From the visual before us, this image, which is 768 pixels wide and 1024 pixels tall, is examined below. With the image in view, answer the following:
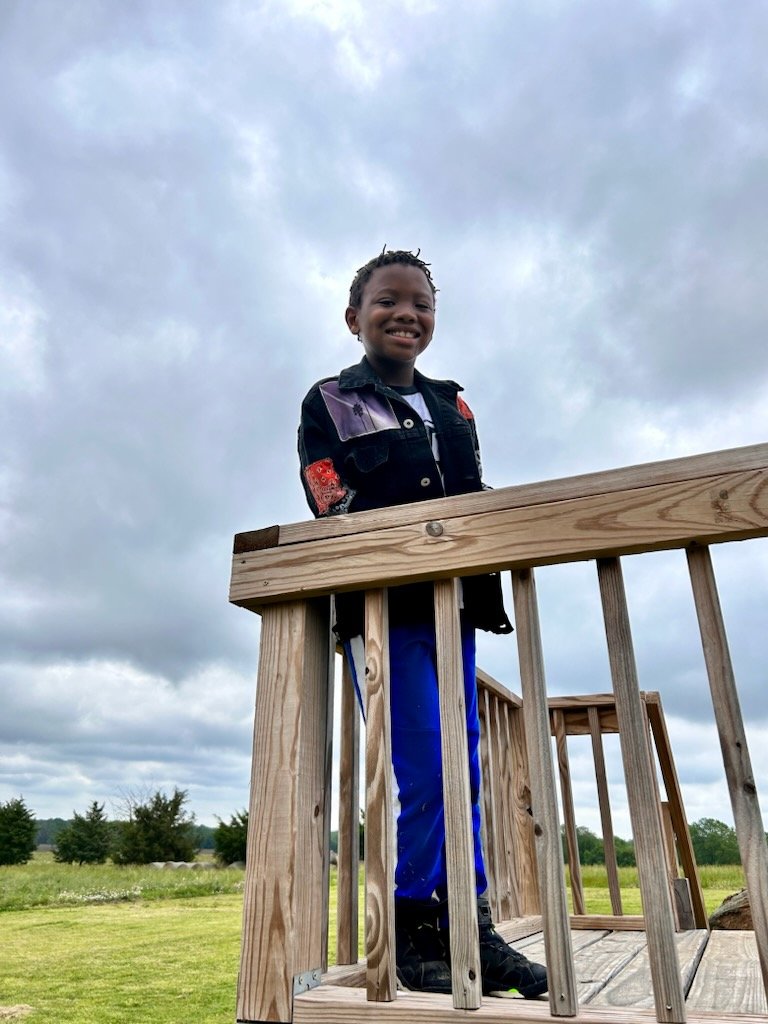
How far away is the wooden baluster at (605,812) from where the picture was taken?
3000mm

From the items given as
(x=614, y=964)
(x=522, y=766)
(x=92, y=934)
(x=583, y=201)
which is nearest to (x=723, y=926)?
(x=522, y=766)

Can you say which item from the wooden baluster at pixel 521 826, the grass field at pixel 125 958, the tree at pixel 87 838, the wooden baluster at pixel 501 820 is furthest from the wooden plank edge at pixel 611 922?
the tree at pixel 87 838

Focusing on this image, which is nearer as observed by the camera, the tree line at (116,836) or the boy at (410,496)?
the boy at (410,496)

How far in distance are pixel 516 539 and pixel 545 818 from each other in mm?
413

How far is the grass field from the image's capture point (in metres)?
2.44

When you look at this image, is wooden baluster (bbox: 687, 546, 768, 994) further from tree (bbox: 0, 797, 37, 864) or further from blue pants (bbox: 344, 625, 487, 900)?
tree (bbox: 0, 797, 37, 864)

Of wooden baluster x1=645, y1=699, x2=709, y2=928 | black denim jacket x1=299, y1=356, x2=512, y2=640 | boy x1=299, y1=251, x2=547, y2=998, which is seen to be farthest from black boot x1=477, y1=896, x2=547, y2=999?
wooden baluster x1=645, y1=699, x2=709, y2=928

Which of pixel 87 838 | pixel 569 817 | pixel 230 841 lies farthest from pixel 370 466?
pixel 87 838

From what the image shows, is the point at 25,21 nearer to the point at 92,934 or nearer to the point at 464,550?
the point at 92,934

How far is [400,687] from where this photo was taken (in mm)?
1390

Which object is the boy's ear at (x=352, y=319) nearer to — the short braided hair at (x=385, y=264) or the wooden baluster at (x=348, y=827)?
the short braided hair at (x=385, y=264)

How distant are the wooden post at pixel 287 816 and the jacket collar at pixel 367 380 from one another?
1.90 ft

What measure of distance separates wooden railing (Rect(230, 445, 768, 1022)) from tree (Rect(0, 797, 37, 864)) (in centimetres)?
2960

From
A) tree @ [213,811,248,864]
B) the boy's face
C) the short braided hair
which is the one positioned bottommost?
tree @ [213,811,248,864]
